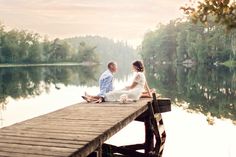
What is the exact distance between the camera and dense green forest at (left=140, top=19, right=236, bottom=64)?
105 m

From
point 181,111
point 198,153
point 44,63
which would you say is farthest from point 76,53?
point 198,153

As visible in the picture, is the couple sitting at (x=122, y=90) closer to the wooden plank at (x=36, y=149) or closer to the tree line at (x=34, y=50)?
the wooden plank at (x=36, y=149)

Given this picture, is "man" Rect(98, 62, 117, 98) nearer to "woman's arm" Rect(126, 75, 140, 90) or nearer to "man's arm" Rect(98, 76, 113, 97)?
"man's arm" Rect(98, 76, 113, 97)

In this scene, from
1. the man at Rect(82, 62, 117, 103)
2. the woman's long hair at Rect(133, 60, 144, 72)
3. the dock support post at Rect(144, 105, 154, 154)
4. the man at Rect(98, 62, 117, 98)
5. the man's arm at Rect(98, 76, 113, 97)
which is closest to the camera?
the dock support post at Rect(144, 105, 154, 154)

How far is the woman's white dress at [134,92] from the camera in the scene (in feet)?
49.1

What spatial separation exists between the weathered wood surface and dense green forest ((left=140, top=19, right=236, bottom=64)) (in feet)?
188

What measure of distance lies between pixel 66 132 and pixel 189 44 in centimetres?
11598

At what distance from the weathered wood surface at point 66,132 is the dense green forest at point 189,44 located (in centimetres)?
5730

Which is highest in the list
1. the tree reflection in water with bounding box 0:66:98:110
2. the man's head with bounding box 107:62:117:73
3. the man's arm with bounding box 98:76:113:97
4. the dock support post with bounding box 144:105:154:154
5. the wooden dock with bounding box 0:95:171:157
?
the man's head with bounding box 107:62:117:73

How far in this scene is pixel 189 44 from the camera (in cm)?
12188

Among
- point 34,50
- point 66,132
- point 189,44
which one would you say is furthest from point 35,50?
point 66,132

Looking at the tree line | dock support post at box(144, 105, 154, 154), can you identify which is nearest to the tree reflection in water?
dock support post at box(144, 105, 154, 154)

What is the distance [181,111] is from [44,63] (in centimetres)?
13977

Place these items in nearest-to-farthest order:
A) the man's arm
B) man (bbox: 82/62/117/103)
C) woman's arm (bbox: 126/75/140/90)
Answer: woman's arm (bbox: 126/75/140/90) → man (bbox: 82/62/117/103) → the man's arm
